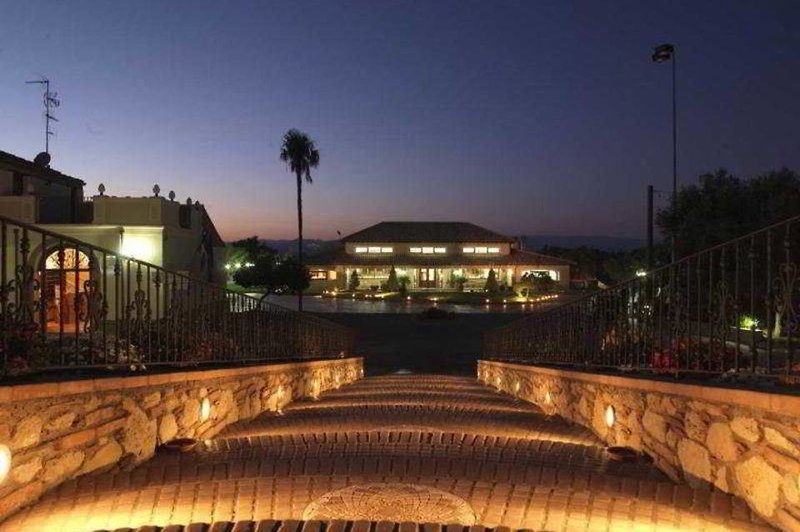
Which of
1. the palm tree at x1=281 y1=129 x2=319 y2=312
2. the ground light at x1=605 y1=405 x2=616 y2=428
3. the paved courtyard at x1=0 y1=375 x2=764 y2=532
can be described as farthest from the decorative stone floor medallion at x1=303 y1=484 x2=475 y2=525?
the palm tree at x1=281 y1=129 x2=319 y2=312

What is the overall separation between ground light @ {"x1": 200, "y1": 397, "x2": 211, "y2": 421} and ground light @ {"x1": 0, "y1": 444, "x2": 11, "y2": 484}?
2449 mm

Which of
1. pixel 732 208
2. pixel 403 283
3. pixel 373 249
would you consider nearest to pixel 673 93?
pixel 732 208

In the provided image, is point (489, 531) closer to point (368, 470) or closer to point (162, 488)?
point (368, 470)

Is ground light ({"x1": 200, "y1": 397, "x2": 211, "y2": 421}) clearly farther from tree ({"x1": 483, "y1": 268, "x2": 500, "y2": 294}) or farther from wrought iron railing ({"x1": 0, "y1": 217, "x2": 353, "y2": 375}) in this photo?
tree ({"x1": 483, "y1": 268, "x2": 500, "y2": 294})

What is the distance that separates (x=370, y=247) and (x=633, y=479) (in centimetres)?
5993

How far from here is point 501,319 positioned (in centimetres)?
3516

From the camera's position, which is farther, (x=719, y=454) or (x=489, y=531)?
(x=719, y=454)

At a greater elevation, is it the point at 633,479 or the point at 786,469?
the point at 786,469

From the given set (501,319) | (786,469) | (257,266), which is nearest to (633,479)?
(786,469)

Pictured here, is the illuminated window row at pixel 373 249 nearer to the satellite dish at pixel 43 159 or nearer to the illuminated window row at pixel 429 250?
the illuminated window row at pixel 429 250

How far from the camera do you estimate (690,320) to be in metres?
5.39

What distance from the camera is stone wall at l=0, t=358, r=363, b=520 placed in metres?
3.73

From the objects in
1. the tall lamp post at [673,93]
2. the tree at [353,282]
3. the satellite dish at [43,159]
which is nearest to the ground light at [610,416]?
the tall lamp post at [673,93]

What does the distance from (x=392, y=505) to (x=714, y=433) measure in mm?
1997
